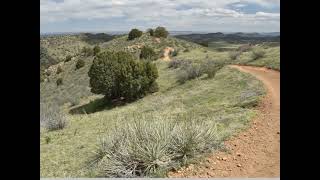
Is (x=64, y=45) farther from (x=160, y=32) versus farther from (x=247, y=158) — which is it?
(x=247, y=158)

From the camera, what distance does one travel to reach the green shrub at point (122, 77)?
1948 cm

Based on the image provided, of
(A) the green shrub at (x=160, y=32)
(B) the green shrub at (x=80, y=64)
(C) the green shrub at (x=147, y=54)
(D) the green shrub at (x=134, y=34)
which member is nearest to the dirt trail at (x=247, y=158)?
(C) the green shrub at (x=147, y=54)

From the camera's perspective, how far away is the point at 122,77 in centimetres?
1975

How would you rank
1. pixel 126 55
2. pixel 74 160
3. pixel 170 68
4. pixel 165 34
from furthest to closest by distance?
pixel 165 34, pixel 170 68, pixel 126 55, pixel 74 160

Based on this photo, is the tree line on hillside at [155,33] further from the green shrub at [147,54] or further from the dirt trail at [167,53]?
the green shrub at [147,54]

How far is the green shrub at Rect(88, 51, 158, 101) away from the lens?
1948cm

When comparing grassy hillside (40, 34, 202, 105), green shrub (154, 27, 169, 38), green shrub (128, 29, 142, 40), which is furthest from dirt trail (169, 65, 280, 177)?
green shrub (128, 29, 142, 40)

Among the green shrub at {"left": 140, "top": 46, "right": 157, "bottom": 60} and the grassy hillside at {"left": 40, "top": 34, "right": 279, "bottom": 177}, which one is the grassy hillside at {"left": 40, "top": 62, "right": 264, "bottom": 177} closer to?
the grassy hillside at {"left": 40, "top": 34, "right": 279, "bottom": 177}
